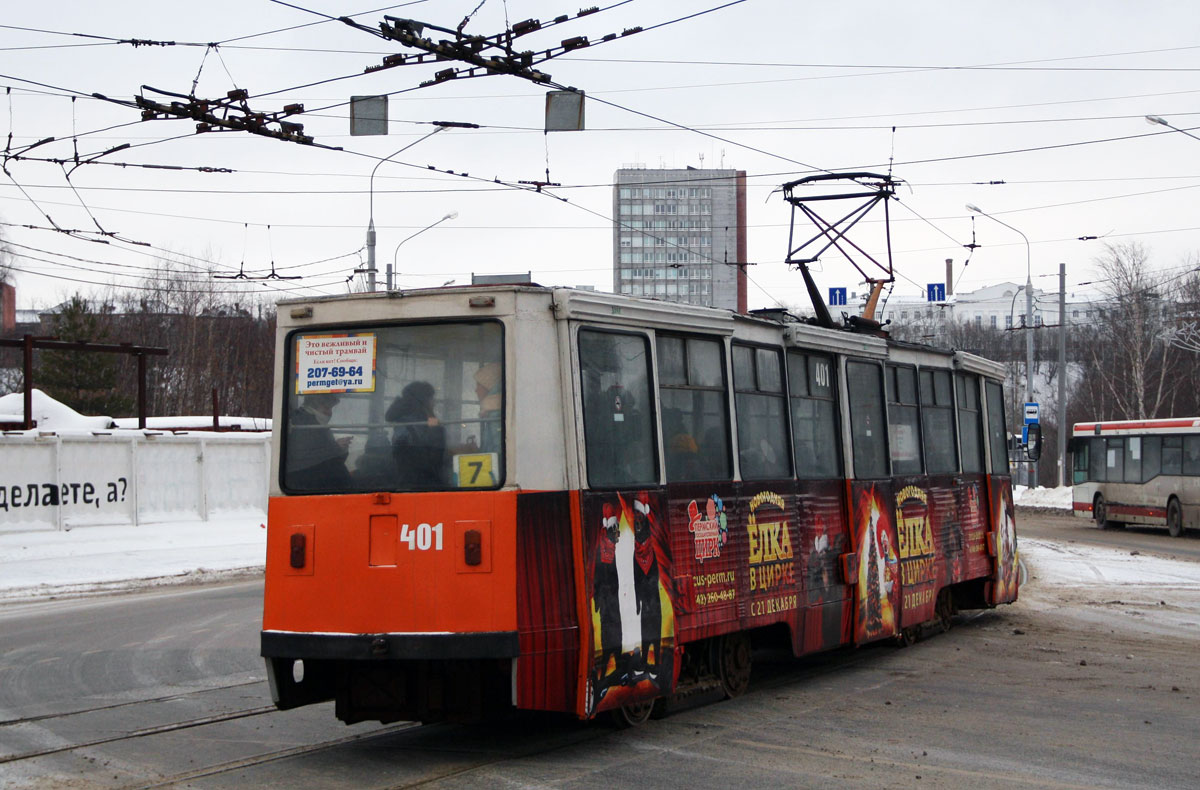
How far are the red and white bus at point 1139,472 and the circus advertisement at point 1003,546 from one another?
1890cm

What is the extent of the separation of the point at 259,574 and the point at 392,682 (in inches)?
644

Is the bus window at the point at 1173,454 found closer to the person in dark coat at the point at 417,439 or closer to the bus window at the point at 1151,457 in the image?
the bus window at the point at 1151,457

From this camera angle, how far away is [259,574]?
23.0m

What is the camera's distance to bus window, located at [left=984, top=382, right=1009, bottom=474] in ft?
49.5

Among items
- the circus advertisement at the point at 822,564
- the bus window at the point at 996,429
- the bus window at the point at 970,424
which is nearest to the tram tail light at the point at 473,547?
the circus advertisement at the point at 822,564

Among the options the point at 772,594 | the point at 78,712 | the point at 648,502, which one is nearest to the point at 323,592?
the point at 648,502

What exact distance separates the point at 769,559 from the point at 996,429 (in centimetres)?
668

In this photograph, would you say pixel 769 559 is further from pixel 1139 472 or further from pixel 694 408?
pixel 1139 472

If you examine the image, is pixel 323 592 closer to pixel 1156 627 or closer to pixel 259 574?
pixel 1156 627

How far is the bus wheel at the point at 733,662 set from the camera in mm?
9305

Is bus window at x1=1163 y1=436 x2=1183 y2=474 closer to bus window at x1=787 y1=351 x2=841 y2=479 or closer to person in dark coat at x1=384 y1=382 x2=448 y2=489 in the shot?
bus window at x1=787 y1=351 x2=841 y2=479

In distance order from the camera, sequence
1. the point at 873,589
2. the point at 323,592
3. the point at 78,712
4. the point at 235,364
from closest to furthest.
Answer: the point at 323,592 → the point at 78,712 → the point at 873,589 → the point at 235,364

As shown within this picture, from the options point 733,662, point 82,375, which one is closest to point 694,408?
point 733,662

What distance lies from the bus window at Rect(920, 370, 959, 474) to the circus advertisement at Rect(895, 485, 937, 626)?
54cm
